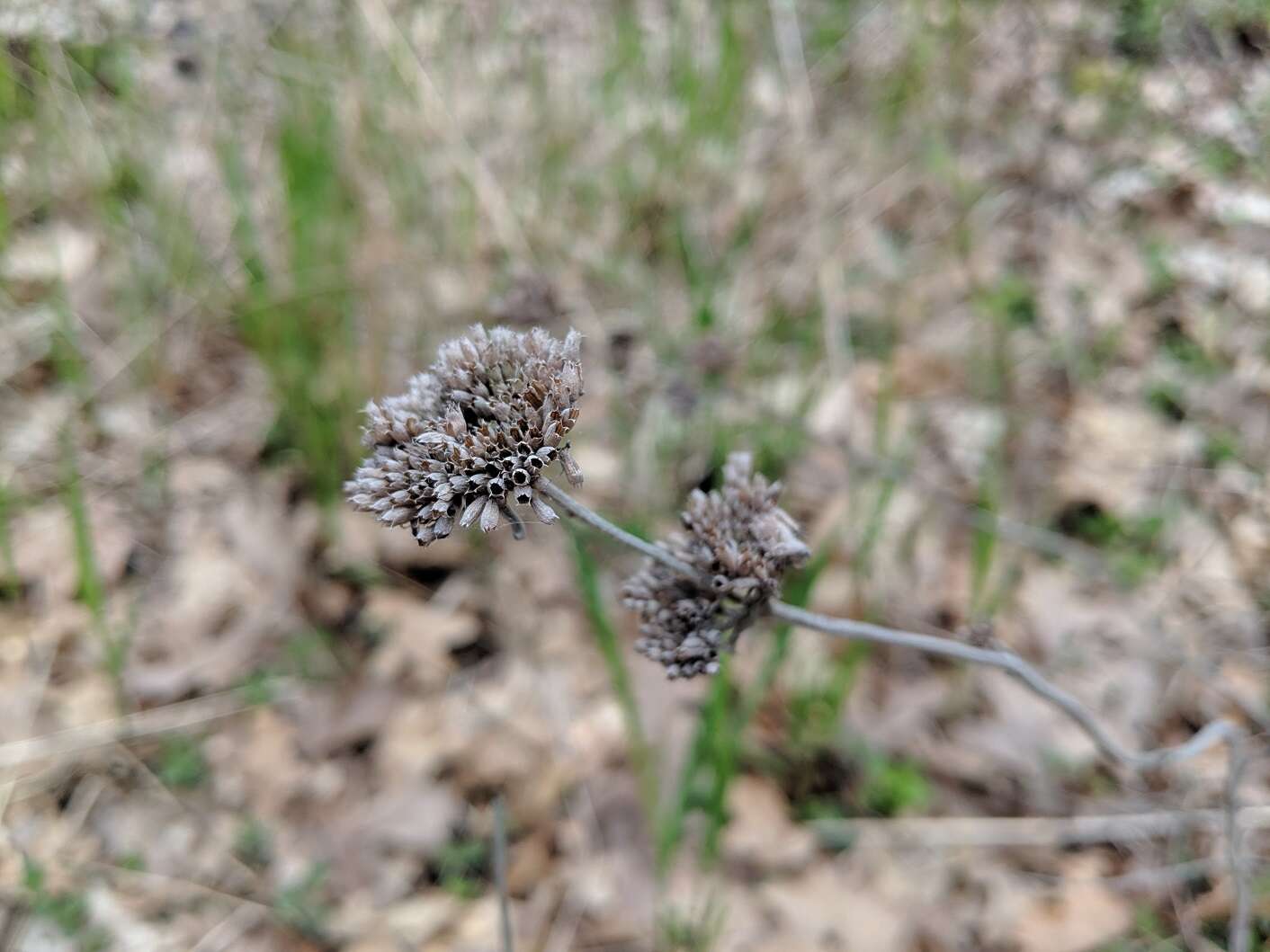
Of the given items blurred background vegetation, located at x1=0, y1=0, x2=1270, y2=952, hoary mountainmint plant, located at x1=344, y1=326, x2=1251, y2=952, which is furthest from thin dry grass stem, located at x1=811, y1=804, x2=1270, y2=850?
hoary mountainmint plant, located at x1=344, y1=326, x2=1251, y2=952

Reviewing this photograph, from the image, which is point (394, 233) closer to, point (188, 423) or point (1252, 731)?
point (188, 423)

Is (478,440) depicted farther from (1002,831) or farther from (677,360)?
A: (677,360)

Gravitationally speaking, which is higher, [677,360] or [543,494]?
[543,494]

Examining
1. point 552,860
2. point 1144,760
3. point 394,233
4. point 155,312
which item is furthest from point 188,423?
point 1144,760

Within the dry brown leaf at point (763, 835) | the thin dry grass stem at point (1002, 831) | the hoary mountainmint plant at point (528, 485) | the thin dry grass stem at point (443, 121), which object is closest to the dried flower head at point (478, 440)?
the hoary mountainmint plant at point (528, 485)

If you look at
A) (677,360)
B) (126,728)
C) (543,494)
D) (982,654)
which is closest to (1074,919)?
(982,654)

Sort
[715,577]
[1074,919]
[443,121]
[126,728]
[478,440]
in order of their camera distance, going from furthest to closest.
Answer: [443,121], [126,728], [1074,919], [715,577], [478,440]

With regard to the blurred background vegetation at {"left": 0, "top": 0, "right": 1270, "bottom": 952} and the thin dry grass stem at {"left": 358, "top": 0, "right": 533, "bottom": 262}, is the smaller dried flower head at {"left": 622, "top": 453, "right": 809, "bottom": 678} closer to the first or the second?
the blurred background vegetation at {"left": 0, "top": 0, "right": 1270, "bottom": 952}
